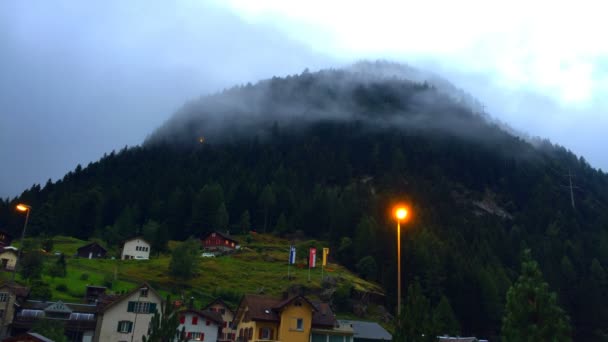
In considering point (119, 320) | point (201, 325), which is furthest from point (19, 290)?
point (201, 325)

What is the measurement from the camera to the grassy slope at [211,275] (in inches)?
3460

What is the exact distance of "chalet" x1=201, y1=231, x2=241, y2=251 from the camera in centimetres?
12938

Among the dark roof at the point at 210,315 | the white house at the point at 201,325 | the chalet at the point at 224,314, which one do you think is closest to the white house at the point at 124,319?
the white house at the point at 201,325

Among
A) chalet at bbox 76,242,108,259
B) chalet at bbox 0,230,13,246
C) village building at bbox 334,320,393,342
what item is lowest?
village building at bbox 334,320,393,342

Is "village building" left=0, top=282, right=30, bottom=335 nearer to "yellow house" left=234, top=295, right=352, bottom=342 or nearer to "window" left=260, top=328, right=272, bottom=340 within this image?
"yellow house" left=234, top=295, right=352, bottom=342

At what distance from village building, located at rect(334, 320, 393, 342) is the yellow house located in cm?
479

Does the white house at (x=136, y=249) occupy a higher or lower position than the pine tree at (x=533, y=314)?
higher

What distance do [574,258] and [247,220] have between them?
87623mm

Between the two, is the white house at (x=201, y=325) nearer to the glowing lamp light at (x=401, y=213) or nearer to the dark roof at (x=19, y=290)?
the dark roof at (x=19, y=290)

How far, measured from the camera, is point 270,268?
11031cm

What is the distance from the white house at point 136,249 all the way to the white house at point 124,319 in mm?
53768

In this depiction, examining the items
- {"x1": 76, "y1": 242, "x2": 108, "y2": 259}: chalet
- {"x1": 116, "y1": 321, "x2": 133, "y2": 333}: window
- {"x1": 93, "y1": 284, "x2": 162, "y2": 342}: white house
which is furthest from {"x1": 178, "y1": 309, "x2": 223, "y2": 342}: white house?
{"x1": 76, "y1": 242, "x2": 108, "y2": 259}: chalet

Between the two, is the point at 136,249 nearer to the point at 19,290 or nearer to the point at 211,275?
the point at 211,275

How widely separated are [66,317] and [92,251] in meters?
50.6
